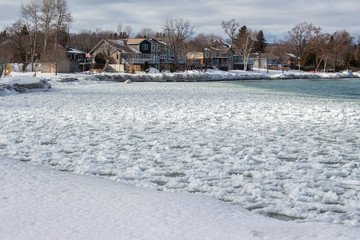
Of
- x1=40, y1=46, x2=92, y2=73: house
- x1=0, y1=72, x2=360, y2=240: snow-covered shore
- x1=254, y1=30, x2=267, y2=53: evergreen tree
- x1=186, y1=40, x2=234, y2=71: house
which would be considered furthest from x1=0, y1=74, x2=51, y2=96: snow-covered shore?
x1=254, y1=30, x2=267, y2=53: evergreen tree

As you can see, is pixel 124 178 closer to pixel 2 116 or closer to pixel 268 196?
pixel 268 196

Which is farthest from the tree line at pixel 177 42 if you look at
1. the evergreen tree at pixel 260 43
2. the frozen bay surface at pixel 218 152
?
the frozen bay surface at pixel 218 152

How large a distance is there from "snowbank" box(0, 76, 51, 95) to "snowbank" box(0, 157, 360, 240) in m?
20.7

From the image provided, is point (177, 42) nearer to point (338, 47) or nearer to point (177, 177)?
point (338, 47)

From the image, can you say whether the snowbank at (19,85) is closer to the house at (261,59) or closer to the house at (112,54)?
the house at (112,54)

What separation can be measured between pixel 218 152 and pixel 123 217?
4447 mm

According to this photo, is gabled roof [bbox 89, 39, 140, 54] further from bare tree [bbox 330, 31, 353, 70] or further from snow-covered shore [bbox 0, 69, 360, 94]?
bare tree [bbox 330, 31, 353, 70]

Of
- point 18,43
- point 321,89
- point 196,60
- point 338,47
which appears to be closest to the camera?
point 321,89

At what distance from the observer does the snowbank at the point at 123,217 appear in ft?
13.2

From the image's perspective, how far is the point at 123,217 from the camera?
449 centimetres

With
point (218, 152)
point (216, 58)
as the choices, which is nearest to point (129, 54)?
point (216, 58)

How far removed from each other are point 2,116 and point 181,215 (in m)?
11.4

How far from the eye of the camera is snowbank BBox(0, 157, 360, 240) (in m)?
4.02

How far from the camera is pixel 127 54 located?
75.6 m
